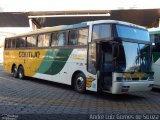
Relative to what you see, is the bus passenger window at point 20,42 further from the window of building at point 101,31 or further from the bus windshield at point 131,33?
the bus windshield at point 131,33

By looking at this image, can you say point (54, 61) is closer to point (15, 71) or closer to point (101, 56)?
point (101, 56)

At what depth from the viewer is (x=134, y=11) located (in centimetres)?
3375

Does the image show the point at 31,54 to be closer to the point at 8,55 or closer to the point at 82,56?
the point at 8,55

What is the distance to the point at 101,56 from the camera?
13.0 metres

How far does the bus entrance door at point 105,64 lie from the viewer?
502 inches

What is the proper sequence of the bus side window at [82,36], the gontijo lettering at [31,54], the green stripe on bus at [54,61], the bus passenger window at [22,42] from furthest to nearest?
the bus passenger window at [22,42]
the gontijo lettering at [31,54]
the green stripe on bus at [54,61]
the bus side window at [82,36]

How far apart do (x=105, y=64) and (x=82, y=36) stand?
1983mm

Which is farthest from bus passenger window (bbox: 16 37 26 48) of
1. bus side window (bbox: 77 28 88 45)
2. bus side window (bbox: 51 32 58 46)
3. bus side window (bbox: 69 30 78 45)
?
bus side window (bbox: 77 28 88 45)

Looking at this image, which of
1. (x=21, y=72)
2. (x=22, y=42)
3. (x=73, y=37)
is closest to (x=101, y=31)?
(x=73, y=37)

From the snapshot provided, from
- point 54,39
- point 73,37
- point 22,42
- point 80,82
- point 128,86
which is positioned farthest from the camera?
point 22,42

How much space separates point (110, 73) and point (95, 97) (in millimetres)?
1271

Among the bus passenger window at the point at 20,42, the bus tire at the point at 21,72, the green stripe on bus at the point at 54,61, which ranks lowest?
the bus tire at the point at 21,72

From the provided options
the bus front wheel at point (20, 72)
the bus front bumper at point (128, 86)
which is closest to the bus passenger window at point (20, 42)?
the bus front wheel at point (20, 72)

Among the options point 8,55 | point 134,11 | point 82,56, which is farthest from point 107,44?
point 134,11
